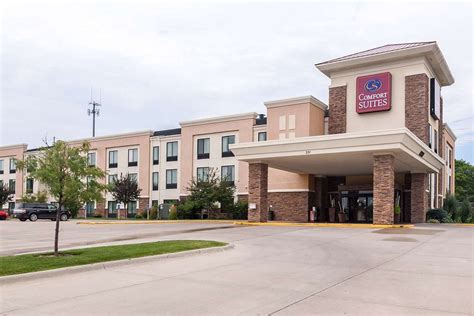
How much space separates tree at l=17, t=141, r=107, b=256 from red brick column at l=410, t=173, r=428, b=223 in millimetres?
24827

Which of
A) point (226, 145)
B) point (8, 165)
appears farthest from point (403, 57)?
point (8, 165)

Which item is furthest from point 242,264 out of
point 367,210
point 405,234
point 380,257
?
point 367,210

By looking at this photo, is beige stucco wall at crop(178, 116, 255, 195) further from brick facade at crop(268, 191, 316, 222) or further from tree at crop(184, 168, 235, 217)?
brick facade at crop(268, 191, 316, 222)

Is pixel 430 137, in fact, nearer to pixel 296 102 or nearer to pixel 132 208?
pixel 296 102

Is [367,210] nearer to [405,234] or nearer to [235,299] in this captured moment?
[405,234]

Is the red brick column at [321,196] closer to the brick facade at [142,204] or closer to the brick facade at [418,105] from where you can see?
the brick facade at [418,105]

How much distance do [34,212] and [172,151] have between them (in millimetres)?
15211

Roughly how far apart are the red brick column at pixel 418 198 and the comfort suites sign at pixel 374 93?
17.8ft

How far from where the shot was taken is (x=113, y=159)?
54531 millimetres

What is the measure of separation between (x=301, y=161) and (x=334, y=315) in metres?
23.1

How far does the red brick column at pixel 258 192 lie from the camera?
29.5 meters

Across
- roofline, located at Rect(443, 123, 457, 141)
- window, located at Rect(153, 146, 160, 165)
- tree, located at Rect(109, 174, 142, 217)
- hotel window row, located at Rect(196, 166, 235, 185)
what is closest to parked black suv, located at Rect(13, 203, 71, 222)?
tree, located at Rect(109, 174, 142, 217)

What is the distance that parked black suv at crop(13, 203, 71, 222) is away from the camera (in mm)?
39719

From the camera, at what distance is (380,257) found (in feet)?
42.2
